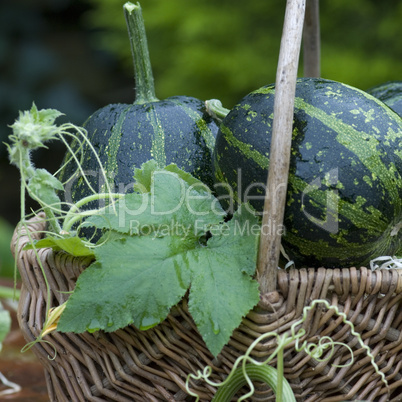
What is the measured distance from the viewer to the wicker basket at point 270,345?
0.87 metres

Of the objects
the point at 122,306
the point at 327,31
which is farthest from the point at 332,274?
the point at 327,31

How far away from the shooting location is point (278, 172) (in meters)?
Answer: 0.88

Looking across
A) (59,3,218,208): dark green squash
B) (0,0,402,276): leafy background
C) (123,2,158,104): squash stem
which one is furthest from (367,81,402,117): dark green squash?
(0,0,402,276): leafy background

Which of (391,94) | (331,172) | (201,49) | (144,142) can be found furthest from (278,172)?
(201,49)

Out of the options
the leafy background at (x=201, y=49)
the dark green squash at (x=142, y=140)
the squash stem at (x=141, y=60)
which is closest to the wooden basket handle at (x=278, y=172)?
the dark green squash at (x=142, y=140)

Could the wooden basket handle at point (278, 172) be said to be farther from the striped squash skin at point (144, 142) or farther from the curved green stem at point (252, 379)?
the striped squash skin at point (144, 142)

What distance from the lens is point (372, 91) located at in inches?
58.1

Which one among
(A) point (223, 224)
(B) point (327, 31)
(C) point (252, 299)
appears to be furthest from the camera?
(B) point (327, 31)

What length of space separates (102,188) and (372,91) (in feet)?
2.34

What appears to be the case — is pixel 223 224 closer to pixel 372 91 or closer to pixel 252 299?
pixel 252 299

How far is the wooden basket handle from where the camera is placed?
865 millimetres

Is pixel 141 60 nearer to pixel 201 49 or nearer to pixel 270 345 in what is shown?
pixel 270 345

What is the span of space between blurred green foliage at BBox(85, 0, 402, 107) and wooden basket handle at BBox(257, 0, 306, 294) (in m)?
2.10

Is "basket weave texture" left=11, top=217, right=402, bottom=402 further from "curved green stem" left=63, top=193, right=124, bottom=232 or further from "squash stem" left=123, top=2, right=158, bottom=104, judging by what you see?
"squash stem" left=123, top=2, right=158, bottom=104
